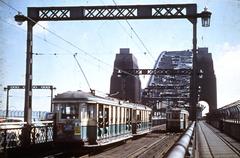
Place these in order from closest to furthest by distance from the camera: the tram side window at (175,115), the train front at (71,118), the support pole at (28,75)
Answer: the train front at (71,118)
the support pole at (28,75)
the tram side window at (175,115)

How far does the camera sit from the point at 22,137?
1916 centimetres

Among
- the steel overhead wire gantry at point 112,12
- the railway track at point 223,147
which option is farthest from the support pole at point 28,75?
the railway track at point 223,147

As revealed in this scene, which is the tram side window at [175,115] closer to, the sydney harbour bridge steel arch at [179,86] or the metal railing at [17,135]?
the sydney harbour bridge steel arch at [179,86]

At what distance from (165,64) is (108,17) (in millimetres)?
123734

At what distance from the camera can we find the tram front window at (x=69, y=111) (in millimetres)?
18422

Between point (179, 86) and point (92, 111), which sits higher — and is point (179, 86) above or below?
above

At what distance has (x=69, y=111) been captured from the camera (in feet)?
60.9

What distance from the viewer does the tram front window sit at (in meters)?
18.4

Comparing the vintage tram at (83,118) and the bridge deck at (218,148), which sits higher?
the vintage tram at (83,118)

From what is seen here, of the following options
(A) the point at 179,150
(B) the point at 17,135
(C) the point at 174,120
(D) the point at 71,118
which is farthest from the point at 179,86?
(A) the point at 179,150

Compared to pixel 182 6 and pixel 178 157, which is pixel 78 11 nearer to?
pixel 182 6

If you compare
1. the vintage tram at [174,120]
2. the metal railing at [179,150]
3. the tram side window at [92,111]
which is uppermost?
the tram side window at [92,111]

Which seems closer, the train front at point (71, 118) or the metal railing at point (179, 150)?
the metal railing at point (179, 150)

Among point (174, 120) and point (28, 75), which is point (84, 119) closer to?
point (28, 75)
